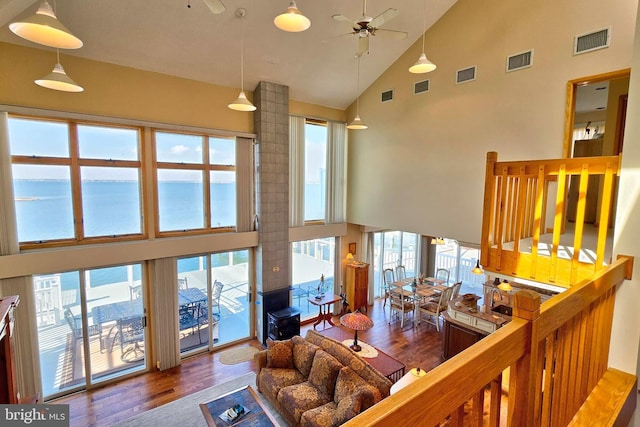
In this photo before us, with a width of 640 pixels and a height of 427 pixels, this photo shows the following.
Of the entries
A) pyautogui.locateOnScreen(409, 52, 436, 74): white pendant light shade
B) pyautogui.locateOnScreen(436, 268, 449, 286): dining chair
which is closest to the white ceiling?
pyautogui.locateOnScreen(409, 52, 436, 74): white pendant light shade

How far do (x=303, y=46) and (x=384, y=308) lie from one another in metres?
7.18

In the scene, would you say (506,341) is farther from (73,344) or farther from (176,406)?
(73,344)

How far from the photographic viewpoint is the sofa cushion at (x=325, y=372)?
4621 millimetres

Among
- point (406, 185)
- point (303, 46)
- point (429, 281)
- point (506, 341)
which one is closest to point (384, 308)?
point (429, 281)

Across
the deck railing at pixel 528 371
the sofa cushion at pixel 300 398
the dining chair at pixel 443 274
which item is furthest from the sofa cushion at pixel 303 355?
the dining chair at pixel 443 274

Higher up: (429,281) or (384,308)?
(429,281)

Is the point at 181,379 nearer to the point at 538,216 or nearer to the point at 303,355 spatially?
the point at 303,355

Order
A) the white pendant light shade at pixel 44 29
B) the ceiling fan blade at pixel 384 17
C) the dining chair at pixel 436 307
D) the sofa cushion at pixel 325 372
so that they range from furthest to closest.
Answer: the dining chair at pixel 436 307 → the sofa cushion at pixel 325 372 → the ceiling fan blade at pixel 384 17 → the white pendant light shade at pixel 44 29

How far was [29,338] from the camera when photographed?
4820mm

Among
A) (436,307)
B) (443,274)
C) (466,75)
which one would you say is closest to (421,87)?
(466,75)

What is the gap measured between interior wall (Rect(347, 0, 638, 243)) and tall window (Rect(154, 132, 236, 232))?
3.38 metres

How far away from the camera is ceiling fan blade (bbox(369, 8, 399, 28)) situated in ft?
12.9

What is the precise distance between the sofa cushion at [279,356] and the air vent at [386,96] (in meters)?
5.61

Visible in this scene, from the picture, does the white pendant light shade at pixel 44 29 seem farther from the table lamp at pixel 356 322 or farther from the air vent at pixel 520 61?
the air vent at pixel 520 61
